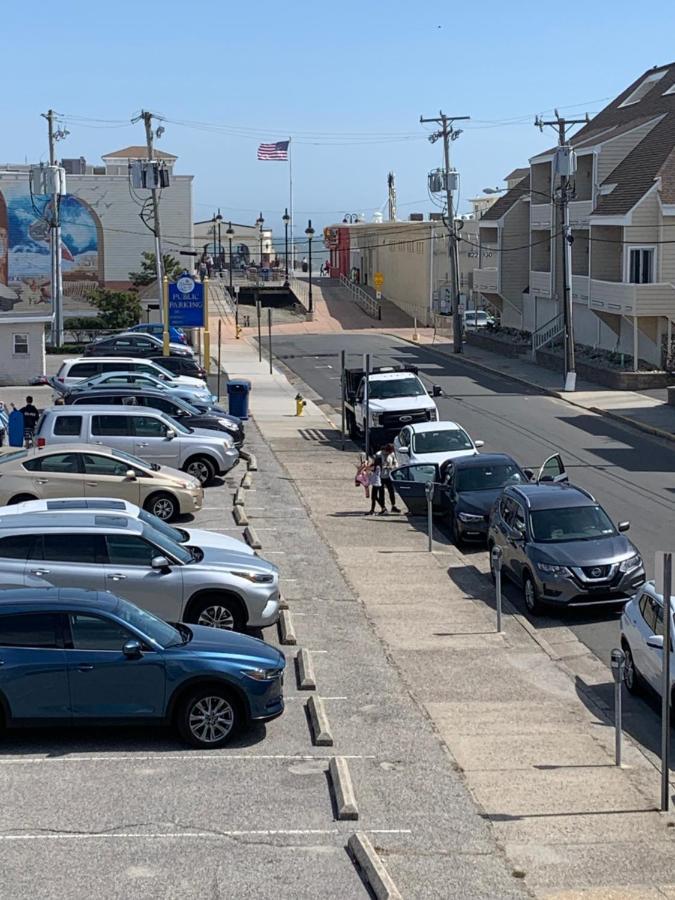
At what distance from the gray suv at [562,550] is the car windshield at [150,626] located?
21.4 ft

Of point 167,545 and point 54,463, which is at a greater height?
point 54,463

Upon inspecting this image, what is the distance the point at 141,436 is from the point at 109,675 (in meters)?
13.3

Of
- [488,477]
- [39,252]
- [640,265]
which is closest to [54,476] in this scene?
[488,477]

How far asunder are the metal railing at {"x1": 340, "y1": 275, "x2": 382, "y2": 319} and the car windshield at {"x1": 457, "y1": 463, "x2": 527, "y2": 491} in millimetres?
57909

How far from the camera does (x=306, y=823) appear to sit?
9609 millimetres

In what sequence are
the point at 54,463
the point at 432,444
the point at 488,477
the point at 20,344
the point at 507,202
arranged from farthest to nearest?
Result: the point at 507,202 → the point at 20,344 → the point at 432,444 → the point at 488,477 → the point at 54,463

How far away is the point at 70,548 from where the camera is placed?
14219 millimetres

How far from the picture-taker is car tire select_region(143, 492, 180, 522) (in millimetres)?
21078

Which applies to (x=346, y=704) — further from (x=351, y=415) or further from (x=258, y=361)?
(x=258, y=361)

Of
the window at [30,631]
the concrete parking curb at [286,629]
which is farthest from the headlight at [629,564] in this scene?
the window at [30,631]

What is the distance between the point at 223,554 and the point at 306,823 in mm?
5889


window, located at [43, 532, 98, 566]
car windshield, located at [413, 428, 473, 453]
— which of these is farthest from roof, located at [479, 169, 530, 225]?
window, located at [43, 532, 98, 566]

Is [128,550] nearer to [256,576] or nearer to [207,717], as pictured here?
[256,576]

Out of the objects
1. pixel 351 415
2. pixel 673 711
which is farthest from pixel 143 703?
pixel 351 415
